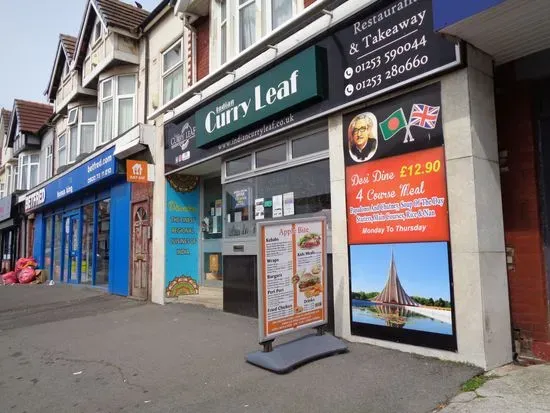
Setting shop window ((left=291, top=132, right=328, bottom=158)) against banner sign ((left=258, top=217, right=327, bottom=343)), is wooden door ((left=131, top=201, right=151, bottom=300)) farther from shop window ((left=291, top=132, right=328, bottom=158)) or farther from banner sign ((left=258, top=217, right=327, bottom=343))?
banner sign ((left=258, top=217, right=327, bottom=343))

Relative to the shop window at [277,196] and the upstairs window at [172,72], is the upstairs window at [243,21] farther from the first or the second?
the shop window at [277,196]

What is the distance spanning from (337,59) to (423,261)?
115 inches

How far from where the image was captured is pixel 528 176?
4.67m

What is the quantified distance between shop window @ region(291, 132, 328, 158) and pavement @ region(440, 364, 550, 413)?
360 centimetres

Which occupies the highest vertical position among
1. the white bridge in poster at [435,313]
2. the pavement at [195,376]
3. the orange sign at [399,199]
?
the orange sign at [399,199]

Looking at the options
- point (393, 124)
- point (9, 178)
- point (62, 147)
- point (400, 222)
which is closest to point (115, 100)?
point (62, 147)

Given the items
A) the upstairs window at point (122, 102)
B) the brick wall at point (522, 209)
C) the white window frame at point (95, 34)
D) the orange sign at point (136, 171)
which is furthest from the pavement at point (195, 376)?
the white window frame at point (95, 34)

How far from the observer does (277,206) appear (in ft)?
24.1

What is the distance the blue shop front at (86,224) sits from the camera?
12195mm

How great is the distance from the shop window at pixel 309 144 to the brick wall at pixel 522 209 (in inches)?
91.7

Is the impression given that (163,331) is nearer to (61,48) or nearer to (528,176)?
(528,176)

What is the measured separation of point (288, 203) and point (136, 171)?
15.9ft

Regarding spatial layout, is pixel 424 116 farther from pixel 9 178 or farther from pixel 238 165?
pixel 9 178

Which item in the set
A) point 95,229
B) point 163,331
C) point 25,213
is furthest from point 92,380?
point 25,213
